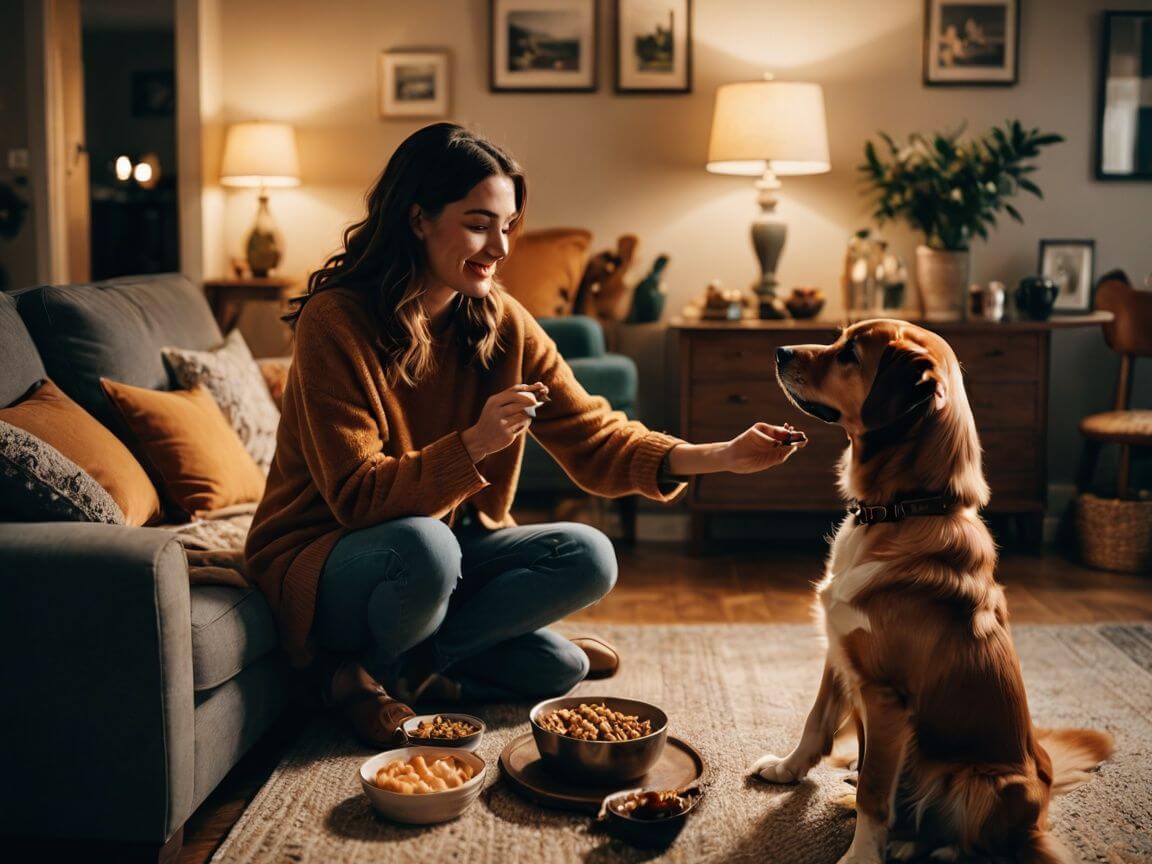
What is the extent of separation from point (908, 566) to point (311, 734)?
119cm

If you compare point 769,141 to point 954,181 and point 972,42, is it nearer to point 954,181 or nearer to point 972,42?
point 954,181

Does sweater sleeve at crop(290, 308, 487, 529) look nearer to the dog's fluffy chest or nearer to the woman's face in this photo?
the woman's face

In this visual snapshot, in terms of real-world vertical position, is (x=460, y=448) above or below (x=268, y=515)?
above

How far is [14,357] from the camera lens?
84.7 inches

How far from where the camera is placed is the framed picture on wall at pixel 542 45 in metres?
4.40

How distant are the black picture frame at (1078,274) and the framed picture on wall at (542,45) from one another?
1.81 metres

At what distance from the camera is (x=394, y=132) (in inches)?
179

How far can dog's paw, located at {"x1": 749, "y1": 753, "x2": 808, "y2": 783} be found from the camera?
2021 millimetres

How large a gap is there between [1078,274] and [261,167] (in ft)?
10.1

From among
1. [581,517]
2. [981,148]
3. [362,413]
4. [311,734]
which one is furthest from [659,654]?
[981,148]

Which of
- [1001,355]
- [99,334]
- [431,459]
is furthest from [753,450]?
[1001,355]

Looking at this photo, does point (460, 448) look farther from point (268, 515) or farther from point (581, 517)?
point (581, 517)

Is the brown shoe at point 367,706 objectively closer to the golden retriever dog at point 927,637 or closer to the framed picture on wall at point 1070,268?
the golden retriever dog at point 927,637

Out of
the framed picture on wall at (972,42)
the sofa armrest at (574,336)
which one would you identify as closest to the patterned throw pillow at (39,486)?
the sofa armrest at (574,336)
